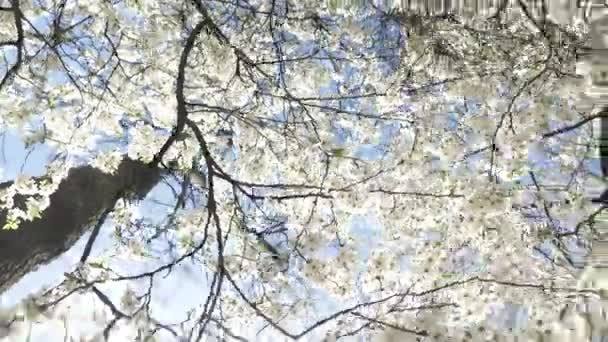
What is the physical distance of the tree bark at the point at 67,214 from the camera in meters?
1.50

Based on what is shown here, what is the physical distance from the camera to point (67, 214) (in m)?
1.64

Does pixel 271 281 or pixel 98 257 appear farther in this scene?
pixel 271 281

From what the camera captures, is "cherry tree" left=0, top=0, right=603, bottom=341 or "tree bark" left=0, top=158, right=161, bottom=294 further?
"cherry tree" left=0, top=0, right=603, bottom=341

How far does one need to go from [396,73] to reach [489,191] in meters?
0.43

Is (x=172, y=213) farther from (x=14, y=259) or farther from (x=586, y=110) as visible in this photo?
(x=586, y=110)

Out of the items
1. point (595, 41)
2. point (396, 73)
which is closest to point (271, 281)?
point (396, 73)

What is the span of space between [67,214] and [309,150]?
25.7 inches

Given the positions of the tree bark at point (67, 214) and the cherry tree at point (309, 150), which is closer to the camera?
the tree bark at point (67, 214)

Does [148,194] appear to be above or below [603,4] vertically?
below

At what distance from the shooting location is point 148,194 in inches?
70.4

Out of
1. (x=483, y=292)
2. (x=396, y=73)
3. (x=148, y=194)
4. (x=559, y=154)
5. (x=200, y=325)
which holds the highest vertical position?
(x=396, y=73)

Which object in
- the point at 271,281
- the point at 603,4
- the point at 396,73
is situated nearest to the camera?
the point at 603,4

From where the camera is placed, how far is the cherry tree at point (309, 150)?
1639 mm

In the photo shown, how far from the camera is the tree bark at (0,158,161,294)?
1.50 metres
